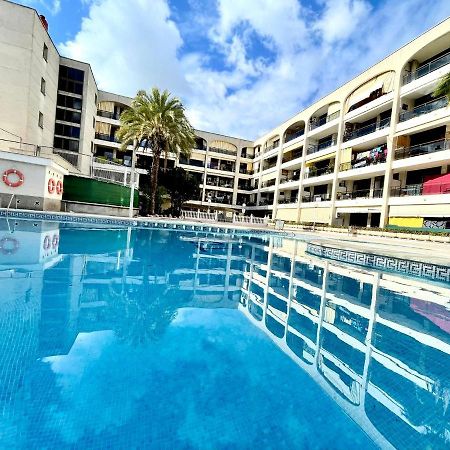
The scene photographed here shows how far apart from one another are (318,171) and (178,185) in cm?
1704

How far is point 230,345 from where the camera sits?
376 centimetres

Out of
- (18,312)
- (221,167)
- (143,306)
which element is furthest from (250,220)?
(18,312)

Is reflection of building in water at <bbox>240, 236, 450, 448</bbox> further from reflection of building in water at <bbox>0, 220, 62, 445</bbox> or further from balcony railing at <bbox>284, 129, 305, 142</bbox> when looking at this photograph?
balcony railing at <bbox>284, 129, 305, 142</bbox>

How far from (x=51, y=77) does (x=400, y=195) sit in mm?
32482

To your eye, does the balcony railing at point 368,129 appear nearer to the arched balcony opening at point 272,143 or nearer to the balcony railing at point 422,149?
the balcony railing at point 422,149

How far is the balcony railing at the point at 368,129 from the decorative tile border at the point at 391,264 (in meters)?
17.4

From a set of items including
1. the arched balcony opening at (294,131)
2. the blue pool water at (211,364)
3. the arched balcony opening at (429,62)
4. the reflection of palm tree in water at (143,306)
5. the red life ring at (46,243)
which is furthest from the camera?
the arched balcony opening at (294,131)

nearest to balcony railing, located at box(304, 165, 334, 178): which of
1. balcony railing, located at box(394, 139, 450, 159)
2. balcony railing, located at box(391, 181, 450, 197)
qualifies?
balcony railing, located at box(394, 139, 450, 159)

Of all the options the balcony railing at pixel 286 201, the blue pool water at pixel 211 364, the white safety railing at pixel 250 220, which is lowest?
the blue pool water at pixel 211 364

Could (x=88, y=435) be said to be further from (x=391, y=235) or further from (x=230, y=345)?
(x=391, y=235)

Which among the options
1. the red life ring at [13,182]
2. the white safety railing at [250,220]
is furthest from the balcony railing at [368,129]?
the red life ring at [13,182]

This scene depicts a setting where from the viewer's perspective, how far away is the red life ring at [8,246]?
7673 mm

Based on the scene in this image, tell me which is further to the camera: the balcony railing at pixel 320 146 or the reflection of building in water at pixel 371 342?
the balcony railing at pixel 320 146

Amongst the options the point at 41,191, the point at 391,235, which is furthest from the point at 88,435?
the point at 391,235
